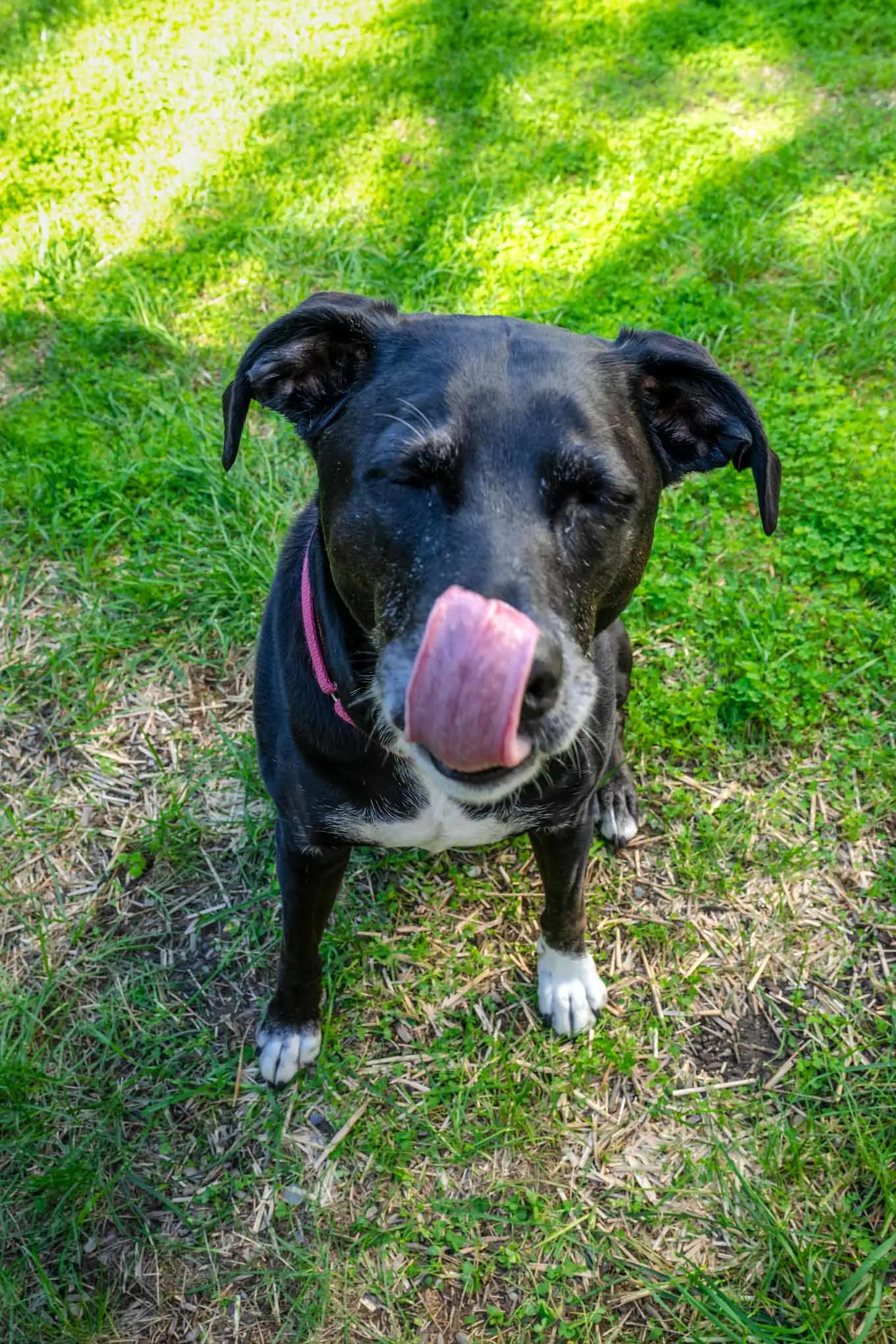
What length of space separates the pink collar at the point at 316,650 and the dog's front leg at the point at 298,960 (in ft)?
1.35

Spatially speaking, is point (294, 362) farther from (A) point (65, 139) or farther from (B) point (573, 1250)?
(A) point (65, 139)

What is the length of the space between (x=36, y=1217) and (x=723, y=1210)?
1775 mm

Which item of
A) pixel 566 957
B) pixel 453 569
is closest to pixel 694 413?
pixel 453 569

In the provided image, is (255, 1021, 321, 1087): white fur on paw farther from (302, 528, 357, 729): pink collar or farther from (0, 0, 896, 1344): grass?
(302, 528, 357, 729): pink collar

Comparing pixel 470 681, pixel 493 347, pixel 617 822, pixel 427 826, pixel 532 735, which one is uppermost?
pixel 493 347

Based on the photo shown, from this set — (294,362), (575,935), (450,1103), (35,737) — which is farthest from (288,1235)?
(294,362)

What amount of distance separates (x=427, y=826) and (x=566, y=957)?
Result: 0.72 m

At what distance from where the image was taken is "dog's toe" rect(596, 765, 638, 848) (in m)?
3.13

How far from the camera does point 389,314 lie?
7.38 ft

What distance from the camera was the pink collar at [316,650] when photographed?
221 centimetres

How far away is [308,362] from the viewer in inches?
88.7

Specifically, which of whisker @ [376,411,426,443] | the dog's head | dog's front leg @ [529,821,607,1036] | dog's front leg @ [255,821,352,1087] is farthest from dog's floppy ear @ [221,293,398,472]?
dog's front leg @ [529,821,607,1036]

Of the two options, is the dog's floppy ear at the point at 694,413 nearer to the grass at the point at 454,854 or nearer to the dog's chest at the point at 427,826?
the dog's chest at the point at 427,826

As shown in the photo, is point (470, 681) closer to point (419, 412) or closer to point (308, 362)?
point (419, 412)
